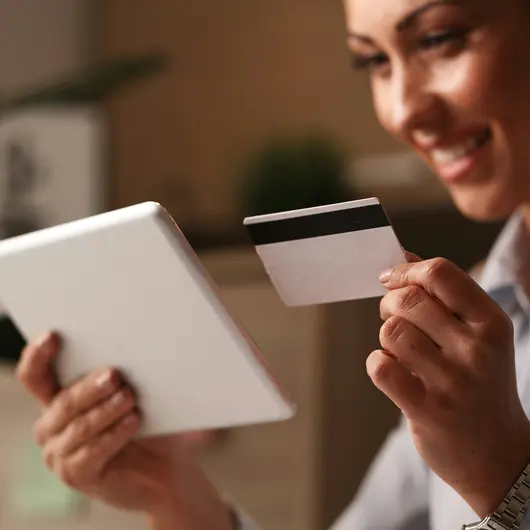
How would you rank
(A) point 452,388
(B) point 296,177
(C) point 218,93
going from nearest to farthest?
(A) point 452,388, (B) point 296,177, (C) point 218,93

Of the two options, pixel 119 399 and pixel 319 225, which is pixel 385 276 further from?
pixel 119 399

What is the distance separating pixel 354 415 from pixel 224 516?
0.70 metres

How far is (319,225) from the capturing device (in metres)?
0.52

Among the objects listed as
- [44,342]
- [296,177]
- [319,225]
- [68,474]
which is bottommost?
[296,177]

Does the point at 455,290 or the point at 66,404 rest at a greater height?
the point at 455,290

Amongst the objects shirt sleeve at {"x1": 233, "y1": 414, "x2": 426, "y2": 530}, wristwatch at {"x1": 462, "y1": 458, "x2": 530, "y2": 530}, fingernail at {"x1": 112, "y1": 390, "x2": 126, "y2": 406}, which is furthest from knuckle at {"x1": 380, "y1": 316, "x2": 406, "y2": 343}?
shirt sleeve at {"x1": 233, "y1": 414, "x2": 426, "y2": 530}

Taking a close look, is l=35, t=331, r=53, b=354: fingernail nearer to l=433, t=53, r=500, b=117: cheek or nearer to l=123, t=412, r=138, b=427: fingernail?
l=123, t=412, r=138, b=427: fingernail

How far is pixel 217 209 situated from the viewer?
1890 millimetres

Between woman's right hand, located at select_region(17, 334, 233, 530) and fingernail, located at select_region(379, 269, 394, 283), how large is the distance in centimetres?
25

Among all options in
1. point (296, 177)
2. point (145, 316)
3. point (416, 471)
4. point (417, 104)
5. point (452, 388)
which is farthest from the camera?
point (296, 177)

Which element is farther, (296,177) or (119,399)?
(296,177)

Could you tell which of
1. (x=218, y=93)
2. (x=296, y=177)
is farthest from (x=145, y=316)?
(x=218, y=93)

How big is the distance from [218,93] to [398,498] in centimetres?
125

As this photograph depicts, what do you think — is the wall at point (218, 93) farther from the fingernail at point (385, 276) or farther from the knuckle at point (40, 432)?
the fingernail at point (385, 276)
